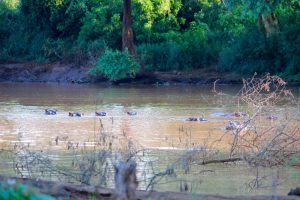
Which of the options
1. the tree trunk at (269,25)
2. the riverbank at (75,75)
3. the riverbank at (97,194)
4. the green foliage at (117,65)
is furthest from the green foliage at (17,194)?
the tree trunk at (269,25)

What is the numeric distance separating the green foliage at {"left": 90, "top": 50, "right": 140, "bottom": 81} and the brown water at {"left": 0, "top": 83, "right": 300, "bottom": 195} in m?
1.42

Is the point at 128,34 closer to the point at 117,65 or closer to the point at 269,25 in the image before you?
the point at 117,65

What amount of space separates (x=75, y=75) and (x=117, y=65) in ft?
13.2

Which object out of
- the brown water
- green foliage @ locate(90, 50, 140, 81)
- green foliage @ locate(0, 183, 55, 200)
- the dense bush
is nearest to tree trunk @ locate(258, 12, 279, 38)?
the dense bush

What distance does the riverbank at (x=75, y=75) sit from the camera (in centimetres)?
3938

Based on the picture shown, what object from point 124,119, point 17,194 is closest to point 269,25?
point 124,119

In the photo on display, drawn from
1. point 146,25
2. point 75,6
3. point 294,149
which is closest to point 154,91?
point 146,25

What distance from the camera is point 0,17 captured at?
164ft

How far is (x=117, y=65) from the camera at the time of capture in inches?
1532

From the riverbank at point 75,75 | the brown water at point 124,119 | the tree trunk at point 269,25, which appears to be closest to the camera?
the brown water at point 124,119

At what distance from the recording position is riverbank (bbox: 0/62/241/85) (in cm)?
3938

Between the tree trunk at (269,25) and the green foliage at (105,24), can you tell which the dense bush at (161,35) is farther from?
the tree trunk at (269,25)

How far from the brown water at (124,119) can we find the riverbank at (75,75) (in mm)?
2438

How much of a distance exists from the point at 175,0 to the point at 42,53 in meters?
8.12
